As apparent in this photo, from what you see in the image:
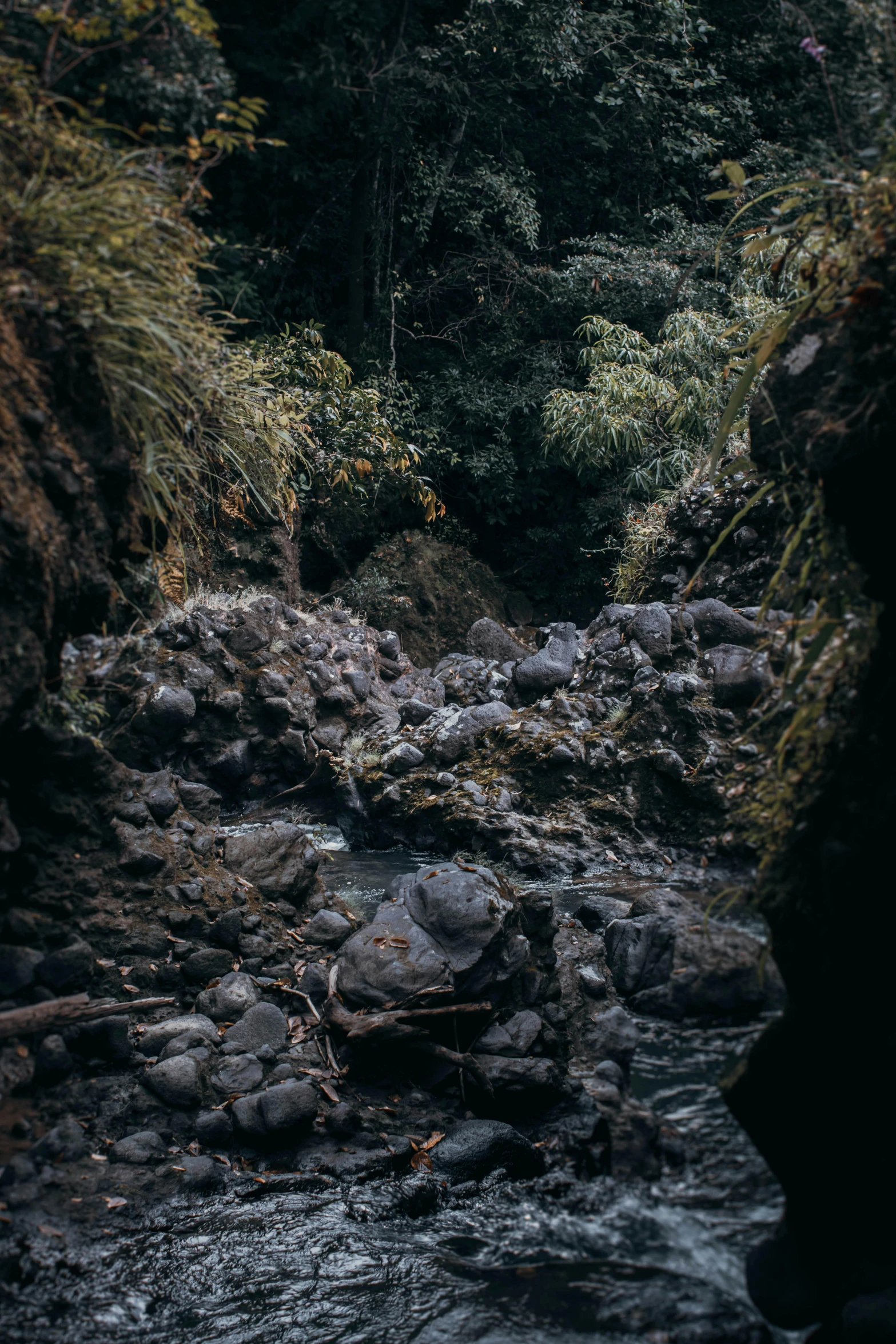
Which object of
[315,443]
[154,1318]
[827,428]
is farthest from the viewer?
[315,443]

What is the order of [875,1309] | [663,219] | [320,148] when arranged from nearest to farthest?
1. [875,1309]
2. [320,148]
3. [663,219]

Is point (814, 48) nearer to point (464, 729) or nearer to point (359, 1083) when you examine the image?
point (359, 1083)

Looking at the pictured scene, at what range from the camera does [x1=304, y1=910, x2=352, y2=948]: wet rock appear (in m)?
3.91

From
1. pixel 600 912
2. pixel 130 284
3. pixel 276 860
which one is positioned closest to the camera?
pixel 130 284

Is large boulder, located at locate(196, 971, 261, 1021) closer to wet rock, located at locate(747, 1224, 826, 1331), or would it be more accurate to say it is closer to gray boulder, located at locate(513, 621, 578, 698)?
wet rock, located at locate(747, 1224, 826, 1331)

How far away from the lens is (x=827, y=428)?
1874mm

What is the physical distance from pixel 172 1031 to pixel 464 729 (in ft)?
12.5

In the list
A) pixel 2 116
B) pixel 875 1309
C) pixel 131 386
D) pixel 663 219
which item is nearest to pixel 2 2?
pixel 2 116

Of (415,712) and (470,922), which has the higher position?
(415,712)

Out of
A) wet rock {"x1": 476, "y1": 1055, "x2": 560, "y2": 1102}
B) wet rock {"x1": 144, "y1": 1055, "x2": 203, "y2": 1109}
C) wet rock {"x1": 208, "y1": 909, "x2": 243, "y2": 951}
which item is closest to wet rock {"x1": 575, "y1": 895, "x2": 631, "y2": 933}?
wet rock {"x1": 476, "y1": 1055, "x2": 560, "y2": 1102}

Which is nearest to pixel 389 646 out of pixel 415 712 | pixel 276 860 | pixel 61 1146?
pixel 415 712

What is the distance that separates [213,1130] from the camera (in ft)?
9.21

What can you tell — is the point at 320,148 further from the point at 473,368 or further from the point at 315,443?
the point at 473,368

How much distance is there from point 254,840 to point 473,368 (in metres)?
8.67
